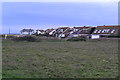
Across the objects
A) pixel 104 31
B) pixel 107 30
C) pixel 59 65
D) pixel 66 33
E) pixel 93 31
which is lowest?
pixel 59 65

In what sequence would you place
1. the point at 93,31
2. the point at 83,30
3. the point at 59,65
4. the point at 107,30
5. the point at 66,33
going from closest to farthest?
the point at 59,65, the point at 107,30, the point at 93,31, the point at 83,30, the point at 66,33

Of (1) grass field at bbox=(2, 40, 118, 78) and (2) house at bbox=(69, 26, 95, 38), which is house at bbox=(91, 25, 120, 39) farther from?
(1) grass field at bbox=(2, 40, 118, 78)

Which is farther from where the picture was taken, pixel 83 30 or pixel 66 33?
pixel 66 33

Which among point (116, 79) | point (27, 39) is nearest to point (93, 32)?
point (27, 39)

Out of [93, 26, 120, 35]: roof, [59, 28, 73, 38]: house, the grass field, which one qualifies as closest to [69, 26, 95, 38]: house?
[59, 28, 73, 38]: house

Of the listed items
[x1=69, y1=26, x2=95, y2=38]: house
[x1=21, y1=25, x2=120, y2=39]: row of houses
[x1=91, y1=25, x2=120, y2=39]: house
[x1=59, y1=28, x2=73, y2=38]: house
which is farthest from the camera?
[x1=59, y1=28, x2=73, y2=38]: house

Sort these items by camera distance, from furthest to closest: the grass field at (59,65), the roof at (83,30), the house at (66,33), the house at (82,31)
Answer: the house at (66,33) < the roof at (83,30) < the house at (82,31) < the grass field at (59,65)

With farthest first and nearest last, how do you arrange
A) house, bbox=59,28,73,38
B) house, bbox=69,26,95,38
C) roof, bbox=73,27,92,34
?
house, bbox=59,28,73,38 → roof, bbox=73,27,92,34 → house, bbox=69,26,95,38

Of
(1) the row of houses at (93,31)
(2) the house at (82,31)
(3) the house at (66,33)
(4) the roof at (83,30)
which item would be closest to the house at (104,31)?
(1) the row of houses at (93,31)

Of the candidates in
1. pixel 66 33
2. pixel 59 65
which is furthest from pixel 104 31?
pixel 59 65

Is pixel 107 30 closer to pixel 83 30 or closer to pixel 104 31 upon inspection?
pixel 104 31

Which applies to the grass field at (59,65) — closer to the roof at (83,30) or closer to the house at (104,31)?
the house at (104,31)

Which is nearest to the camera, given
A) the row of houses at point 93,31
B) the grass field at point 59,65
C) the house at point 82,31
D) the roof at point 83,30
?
the grass field at point 59,65

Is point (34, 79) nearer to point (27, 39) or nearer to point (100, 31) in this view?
point (27, 39)
